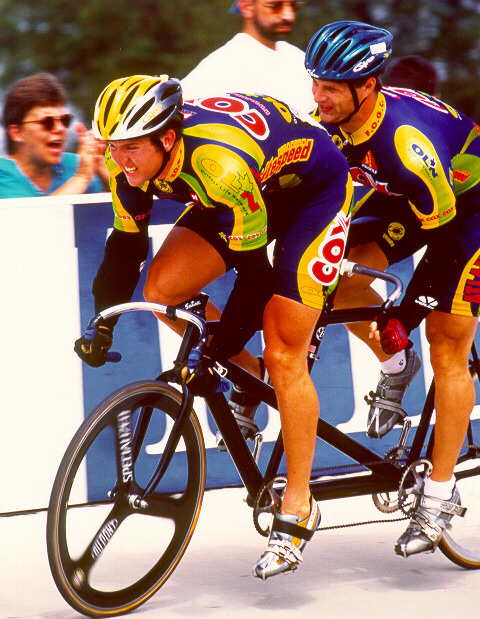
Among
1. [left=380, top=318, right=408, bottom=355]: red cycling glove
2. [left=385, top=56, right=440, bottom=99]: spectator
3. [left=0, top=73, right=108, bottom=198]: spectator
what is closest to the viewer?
[left=380, top=318, right=408, bottom=355]: red cycling glove

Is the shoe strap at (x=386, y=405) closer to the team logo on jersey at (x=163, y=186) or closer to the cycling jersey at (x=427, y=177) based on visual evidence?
the cycling jersey at (x=427, y=177)

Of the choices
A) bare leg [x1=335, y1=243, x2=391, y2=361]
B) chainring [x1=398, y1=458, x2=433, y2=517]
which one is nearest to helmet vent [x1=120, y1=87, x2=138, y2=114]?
bare leg [x1=335, y1=243, x2=391, y2=361]

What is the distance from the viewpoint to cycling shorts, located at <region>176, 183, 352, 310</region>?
3.59 m

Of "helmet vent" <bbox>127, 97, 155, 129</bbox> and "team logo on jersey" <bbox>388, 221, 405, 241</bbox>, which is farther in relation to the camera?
"team logo on jersey" <bbox>388, 221, 405, 241</bbox>

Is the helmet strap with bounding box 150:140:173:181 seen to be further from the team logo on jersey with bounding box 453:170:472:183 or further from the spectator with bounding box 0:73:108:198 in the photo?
the spectator with bounding box 0:73:108:198

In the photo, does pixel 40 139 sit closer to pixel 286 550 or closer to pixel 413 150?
pixel 413 150

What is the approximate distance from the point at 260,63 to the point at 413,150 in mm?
2567

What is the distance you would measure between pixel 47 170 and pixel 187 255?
1.82 metres

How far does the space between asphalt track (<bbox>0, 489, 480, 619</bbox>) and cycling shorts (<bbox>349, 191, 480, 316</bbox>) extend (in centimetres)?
100

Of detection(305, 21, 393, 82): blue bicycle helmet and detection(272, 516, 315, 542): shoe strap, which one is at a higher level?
detection(305, 21, 393, 82): blue bicycle helmet

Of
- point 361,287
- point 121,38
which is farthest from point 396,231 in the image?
point 121,38

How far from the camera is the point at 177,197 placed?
3.45 metres

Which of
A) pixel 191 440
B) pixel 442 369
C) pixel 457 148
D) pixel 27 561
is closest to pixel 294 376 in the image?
pixel 191 440

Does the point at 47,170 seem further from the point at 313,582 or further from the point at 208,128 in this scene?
the point at 313,582
